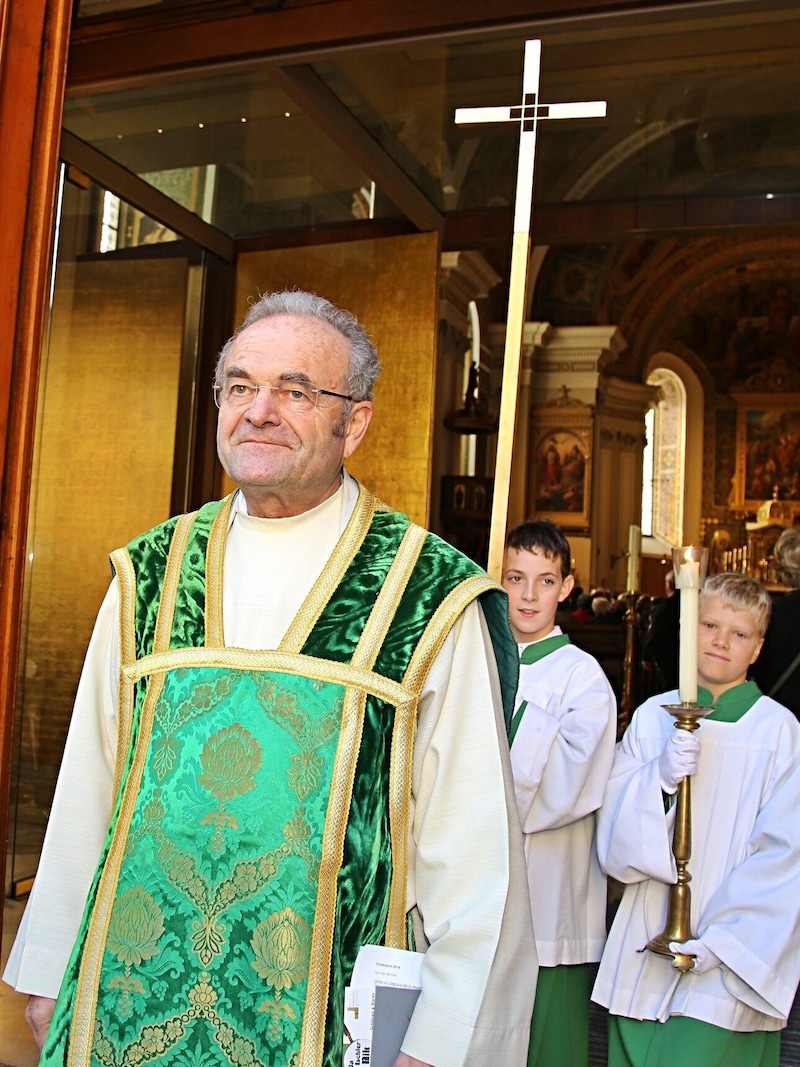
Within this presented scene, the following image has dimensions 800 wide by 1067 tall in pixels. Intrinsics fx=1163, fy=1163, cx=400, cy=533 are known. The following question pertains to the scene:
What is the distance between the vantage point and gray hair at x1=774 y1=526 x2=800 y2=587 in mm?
4590

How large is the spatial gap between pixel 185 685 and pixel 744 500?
1951 centimetres

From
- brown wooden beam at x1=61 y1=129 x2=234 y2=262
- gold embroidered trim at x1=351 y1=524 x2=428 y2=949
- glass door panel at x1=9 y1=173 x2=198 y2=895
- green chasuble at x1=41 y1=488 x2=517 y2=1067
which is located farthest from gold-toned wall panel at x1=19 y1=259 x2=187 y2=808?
gold embroidered trim at x1=351 y1=524 x2=428 y2=949

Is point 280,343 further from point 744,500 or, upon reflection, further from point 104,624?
point 744,500

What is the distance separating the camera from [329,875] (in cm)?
183

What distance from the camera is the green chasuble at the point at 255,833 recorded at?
180 cm

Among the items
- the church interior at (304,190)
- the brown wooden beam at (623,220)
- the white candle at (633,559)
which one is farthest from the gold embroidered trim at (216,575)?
the white candle at (633,559)

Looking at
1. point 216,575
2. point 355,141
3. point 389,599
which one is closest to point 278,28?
point 355,141

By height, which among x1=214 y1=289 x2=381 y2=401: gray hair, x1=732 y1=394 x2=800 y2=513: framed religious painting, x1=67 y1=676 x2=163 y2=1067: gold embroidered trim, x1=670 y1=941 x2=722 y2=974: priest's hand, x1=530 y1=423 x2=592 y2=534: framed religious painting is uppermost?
x1=732 y1=394 x2=800 y2=513: framed religious painting

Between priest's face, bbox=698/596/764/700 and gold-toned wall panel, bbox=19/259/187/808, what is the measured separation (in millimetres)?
3568

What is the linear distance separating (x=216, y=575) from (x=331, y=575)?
206 millimetres

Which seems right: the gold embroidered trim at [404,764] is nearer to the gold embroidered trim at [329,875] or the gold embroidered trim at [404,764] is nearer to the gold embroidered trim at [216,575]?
the gold embroidered trim at [329,875]

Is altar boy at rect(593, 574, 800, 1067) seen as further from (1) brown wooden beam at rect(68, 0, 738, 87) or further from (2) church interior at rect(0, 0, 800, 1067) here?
(1) brown wooden beam at rect(68, 0, 738, 87)

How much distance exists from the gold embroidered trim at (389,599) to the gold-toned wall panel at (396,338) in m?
4.45

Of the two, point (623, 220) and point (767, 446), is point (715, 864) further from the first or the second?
point (767, 446)
